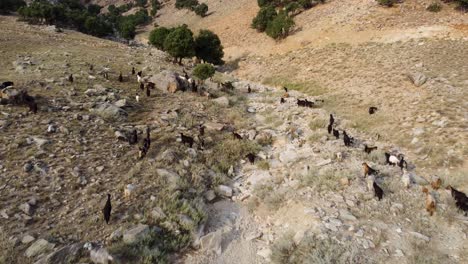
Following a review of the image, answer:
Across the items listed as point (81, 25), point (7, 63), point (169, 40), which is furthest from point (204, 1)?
point (7, 63)

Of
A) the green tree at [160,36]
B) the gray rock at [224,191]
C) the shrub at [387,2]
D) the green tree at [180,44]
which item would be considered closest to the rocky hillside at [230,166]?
the gray rock at [224,191]

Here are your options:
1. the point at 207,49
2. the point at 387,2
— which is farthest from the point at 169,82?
the point at 387,2

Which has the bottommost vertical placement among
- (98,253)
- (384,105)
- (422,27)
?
(98,253)

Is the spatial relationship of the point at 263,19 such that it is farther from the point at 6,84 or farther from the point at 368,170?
the point at 368,170

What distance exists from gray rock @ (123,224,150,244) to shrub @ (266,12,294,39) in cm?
3181

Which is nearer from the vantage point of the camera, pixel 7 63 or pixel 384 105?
pixel 384 105

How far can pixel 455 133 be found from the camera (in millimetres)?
15719

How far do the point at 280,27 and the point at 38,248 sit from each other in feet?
110

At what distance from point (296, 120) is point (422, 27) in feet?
63.2

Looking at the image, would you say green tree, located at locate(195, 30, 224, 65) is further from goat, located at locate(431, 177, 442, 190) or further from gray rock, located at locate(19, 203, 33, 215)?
gray rock, located at locate(19, 203, 33, 215)

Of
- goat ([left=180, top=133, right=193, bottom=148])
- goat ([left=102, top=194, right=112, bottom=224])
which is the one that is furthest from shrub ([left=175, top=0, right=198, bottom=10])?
goat ([left=102, top=194, right=112, bottom=224])

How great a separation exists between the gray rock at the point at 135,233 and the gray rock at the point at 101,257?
2.43ft

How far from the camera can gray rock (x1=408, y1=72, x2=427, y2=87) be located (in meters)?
22.1

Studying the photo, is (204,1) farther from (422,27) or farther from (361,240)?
(361,240)
